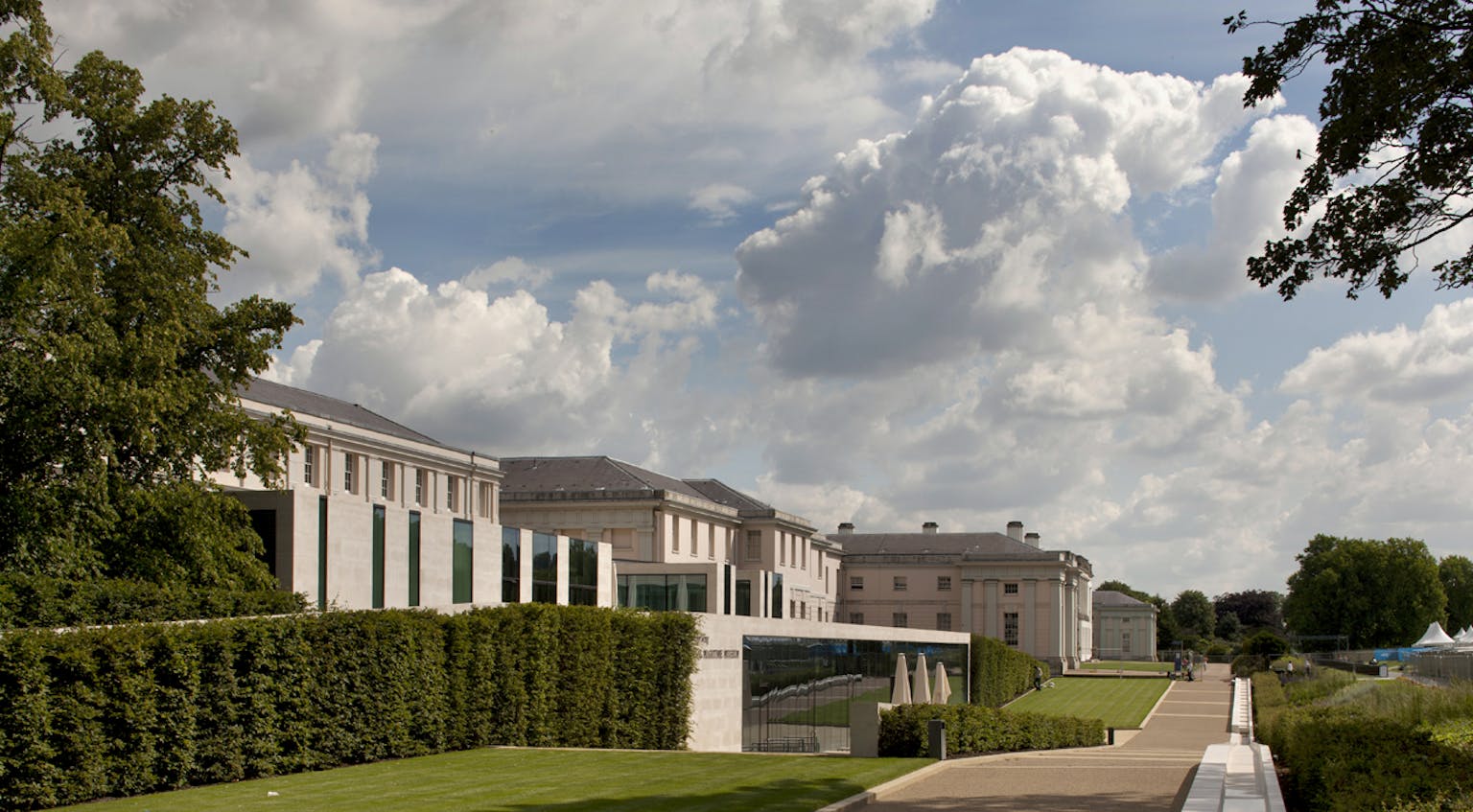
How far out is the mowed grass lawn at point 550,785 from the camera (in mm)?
17797

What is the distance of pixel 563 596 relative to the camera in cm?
4616

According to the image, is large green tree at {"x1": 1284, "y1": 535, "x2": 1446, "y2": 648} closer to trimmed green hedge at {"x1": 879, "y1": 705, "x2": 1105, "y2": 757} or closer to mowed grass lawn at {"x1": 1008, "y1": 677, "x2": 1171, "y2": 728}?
mowed grass lawn at {"x1": 1008, "y1": 677, "x2": 1171, "y2": 728}

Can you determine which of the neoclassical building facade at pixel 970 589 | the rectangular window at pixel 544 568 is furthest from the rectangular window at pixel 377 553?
the neoclassical building facade at pixel 970 589

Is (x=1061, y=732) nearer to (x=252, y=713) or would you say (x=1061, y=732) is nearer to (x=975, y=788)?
(x=975, y=788)

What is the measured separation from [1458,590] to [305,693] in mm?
161194

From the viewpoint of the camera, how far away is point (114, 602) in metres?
25.3

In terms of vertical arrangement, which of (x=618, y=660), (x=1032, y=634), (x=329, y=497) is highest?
(x=329, y=497)

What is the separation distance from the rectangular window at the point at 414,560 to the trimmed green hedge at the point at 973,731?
14.1 metres

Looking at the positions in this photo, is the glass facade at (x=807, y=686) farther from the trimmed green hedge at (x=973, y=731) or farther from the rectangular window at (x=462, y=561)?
the rectangular window at (x=462, y=561)

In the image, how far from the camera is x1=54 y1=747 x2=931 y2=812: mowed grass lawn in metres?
17.8

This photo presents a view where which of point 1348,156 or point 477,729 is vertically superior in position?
point 1348,156

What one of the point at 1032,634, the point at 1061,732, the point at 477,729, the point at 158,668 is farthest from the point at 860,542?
the point at 158,668

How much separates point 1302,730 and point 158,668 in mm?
16627

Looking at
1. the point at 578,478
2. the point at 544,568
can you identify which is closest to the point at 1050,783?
the point at 544,568
